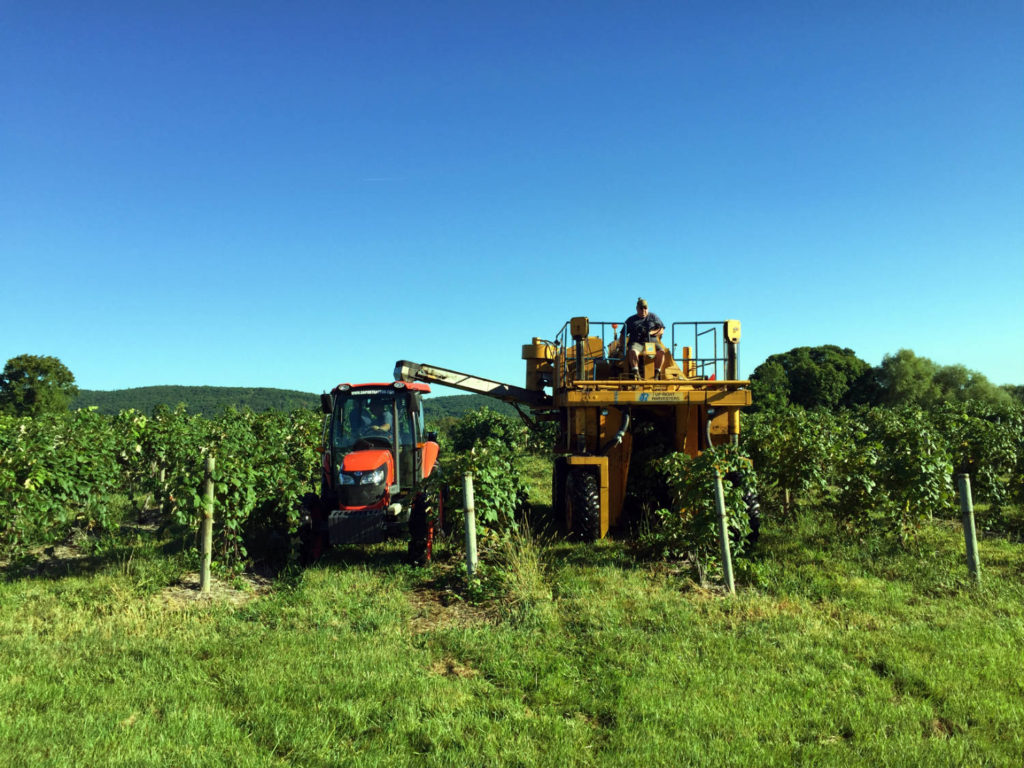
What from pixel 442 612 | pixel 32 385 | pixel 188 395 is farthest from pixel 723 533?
pixel 188 395

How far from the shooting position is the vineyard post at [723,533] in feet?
20.4

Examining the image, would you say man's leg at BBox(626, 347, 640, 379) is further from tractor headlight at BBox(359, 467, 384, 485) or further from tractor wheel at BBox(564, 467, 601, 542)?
tractor headlight at BBox(359, 467, 384, 485)

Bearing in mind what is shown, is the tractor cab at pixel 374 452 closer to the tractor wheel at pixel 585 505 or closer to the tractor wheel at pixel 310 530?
the tractor wheel at pixel 310 530

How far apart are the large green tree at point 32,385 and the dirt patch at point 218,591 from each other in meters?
45.2

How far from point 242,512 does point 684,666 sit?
4963 mm

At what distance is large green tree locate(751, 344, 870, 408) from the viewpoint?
44.8 meters

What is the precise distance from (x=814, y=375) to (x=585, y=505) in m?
43.0

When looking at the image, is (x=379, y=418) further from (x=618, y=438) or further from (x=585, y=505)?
(x=618, y=438)

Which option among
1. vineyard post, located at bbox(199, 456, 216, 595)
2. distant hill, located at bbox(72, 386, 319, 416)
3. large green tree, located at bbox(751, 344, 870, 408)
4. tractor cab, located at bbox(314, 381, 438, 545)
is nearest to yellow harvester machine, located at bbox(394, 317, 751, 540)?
tractor cab, located at bbox(314, 381, 438, 545)

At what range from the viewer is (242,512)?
6.84 metres

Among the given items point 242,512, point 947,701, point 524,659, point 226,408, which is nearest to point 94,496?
point 242,512

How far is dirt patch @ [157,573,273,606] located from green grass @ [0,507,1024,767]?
0.40 ft

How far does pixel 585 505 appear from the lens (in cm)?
808

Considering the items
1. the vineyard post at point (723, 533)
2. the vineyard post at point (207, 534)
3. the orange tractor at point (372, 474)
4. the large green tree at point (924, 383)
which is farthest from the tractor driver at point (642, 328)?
the large green tree at point (924, 383)
